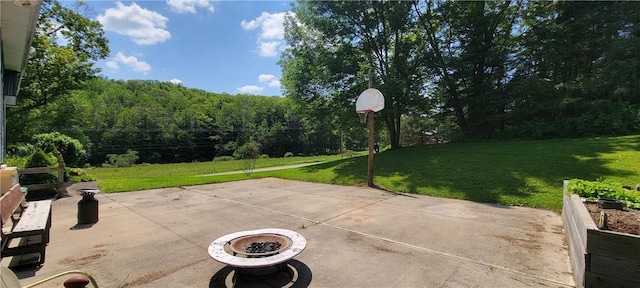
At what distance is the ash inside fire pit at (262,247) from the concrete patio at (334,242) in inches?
11.0

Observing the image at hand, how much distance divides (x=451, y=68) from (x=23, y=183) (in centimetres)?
1831

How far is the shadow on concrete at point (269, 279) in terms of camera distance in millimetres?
2705

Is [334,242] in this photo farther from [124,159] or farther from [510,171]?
[124,159]

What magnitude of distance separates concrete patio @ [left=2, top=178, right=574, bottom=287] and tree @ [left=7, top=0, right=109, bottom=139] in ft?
22.8

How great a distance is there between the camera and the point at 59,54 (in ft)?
34.1

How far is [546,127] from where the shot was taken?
1343cm

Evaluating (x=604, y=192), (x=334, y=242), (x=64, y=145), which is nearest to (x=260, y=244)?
(x=334, y=242)

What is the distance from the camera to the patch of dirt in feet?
7.90

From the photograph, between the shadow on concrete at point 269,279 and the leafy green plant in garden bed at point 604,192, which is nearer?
the shadow on concrete at point 269,279

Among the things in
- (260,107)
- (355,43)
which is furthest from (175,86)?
(355,43)

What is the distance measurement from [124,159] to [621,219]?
49019 millimetres

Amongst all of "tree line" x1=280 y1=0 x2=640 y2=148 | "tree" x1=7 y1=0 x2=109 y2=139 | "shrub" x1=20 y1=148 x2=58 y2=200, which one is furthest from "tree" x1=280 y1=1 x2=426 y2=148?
"shrub" x1=20 y1=148 x2=58 y2=200

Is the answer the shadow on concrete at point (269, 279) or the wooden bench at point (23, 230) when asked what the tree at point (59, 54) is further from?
the shadow on concrete at point (269, 279)

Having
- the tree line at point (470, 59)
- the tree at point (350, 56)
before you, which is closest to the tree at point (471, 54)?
the tree line at point (470, 59)
